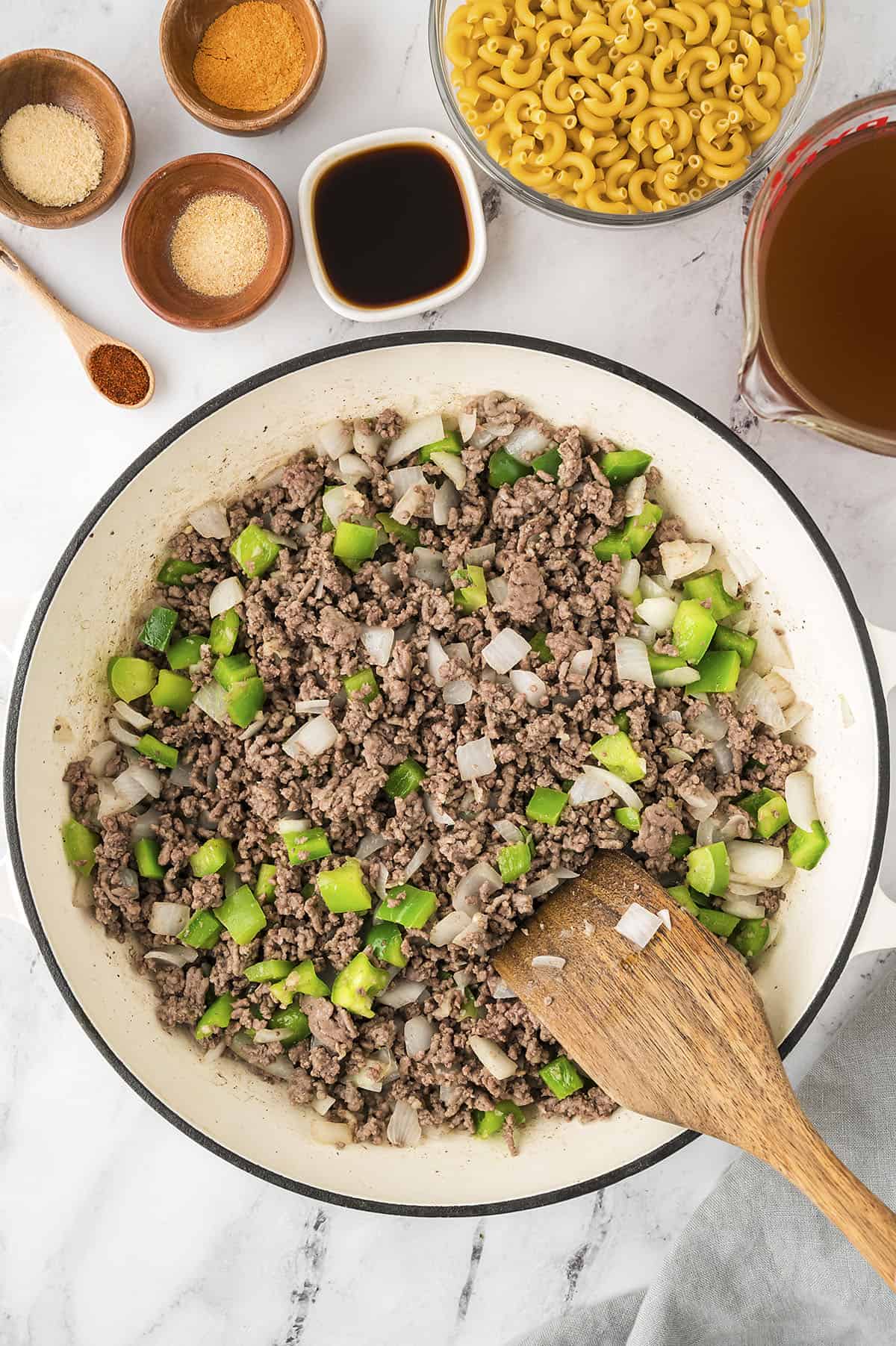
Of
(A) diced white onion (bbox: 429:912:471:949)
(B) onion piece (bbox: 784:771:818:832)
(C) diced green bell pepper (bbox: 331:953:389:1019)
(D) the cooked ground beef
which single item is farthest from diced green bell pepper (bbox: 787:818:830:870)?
(C) diced green bell pepper (bbox: 331:953:389:1019)

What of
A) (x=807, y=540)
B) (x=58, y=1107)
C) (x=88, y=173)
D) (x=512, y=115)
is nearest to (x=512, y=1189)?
(x=58, y=1107)

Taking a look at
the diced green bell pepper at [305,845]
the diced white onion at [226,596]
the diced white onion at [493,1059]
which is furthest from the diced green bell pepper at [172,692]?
the diced white onion at [493,1059]

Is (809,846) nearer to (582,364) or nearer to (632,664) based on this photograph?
(632,664)

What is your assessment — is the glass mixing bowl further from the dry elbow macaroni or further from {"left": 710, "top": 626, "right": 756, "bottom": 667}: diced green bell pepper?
{"left": 710, "top": 626, "right": 756, "bottom": 667}: diced green bell pepper

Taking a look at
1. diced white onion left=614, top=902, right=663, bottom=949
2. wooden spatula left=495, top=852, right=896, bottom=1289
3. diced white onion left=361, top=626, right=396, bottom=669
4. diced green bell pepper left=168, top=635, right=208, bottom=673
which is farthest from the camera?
diced green bell pepper left=168, top=635, right=208, bottom=673

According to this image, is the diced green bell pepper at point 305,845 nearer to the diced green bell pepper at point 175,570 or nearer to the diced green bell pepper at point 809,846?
the diced green bell pepper at point 175,570
